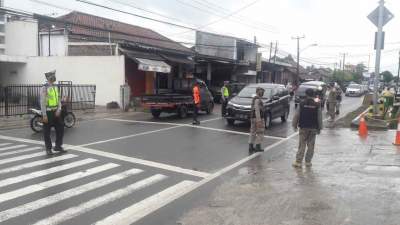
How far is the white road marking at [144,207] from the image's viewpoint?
5924 millimetres

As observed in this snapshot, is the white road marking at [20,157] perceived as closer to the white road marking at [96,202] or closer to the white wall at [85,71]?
the white road marking at [96,202]

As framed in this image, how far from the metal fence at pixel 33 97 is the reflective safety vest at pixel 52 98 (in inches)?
225

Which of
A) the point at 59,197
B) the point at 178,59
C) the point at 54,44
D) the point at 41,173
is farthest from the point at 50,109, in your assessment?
the point at 54,44

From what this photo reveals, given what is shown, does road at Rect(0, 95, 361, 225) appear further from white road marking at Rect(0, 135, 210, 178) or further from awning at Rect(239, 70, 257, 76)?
awning at Rect(239, 70, 257, 76)

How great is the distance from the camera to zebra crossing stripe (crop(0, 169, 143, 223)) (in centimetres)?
611

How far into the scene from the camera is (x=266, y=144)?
44.4 ft

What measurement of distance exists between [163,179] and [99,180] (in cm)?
113

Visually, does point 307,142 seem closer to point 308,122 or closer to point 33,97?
point 308,122

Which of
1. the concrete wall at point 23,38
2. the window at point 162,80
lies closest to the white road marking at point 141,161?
the window at point 162,80

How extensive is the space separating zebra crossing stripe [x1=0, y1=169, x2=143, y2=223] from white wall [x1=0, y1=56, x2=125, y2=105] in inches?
683

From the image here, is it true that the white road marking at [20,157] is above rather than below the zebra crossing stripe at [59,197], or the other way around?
below

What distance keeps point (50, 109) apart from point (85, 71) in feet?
55.7

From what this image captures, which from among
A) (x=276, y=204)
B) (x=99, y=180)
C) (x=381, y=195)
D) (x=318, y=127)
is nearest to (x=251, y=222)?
(x=276, y=204)

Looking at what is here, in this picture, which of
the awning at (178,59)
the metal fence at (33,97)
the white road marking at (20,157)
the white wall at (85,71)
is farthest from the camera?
the awning at (178,59)
